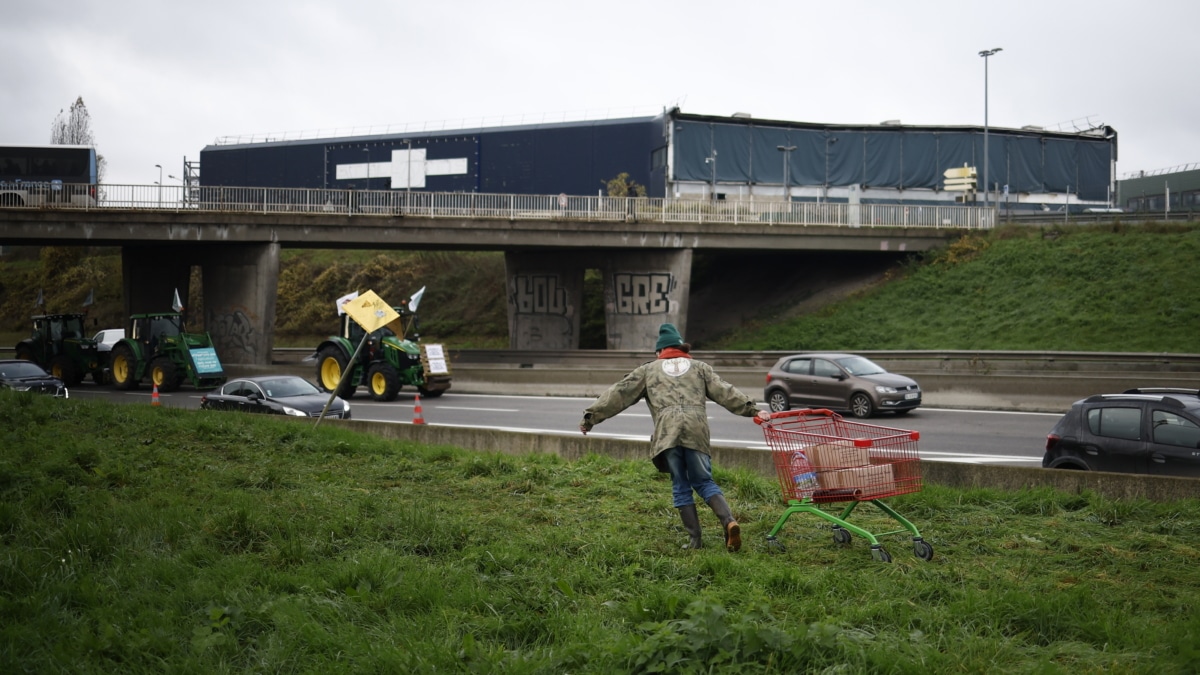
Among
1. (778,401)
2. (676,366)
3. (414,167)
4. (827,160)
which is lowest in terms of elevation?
(778,401)

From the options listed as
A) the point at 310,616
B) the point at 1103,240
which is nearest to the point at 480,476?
the point at 310,616

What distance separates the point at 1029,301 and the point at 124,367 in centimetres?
3078

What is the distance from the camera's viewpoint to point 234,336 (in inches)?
1476

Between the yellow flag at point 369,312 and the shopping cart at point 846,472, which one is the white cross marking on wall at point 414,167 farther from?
the shopping cart at point 846,472

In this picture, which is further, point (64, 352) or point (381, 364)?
point (64, 352)

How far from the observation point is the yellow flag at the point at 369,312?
44.4 ft

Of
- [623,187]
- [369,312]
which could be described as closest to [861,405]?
[369,312]

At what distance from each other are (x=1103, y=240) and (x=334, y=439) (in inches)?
1373

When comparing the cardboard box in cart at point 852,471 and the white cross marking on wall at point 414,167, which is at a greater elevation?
the white cross marking on wall at point 414,167

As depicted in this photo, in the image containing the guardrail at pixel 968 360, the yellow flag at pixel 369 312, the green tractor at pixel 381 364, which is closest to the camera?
the yellow flag at pixel 369 312

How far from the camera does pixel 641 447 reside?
12727 mm

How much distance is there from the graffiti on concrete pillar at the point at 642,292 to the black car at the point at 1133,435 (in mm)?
27771

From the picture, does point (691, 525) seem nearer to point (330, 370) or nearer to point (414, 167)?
point (330, 370)

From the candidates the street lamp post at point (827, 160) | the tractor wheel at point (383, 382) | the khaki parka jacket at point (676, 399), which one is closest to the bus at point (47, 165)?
the tractor wheel at point (383, 382)
